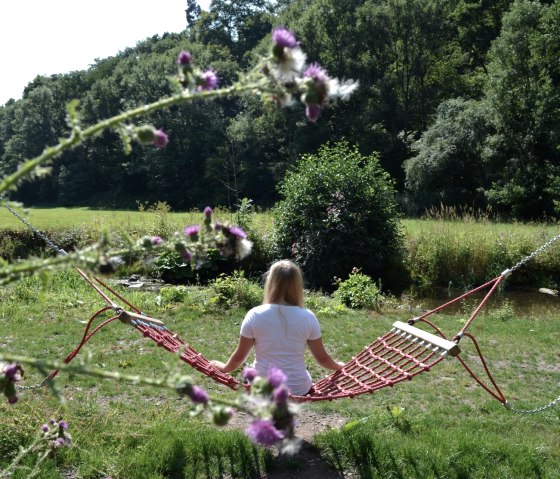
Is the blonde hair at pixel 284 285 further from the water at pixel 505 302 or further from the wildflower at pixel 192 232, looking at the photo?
the water at pixel 505 302

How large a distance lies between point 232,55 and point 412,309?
37609 mm

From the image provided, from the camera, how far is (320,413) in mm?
4422

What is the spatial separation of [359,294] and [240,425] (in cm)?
522

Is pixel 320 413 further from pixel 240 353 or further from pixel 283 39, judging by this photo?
pixel 283 39

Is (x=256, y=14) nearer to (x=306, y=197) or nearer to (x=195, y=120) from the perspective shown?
(x=195, y=120)

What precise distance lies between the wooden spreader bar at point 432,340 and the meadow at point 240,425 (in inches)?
20.8

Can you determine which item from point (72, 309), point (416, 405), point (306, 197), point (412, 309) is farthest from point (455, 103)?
point (416, 405)

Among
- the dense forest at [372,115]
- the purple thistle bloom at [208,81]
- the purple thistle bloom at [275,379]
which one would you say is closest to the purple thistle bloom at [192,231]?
the purple thistle bloom at [208,81]

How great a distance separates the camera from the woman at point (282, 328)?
3408 mm

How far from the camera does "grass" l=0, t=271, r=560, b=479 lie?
345 centimetres

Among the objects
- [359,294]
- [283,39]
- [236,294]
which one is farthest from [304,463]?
[359,294]

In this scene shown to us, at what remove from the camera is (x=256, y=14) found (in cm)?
4538

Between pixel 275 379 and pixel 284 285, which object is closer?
pixel 275 379

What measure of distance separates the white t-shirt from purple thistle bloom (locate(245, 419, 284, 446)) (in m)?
2.61
